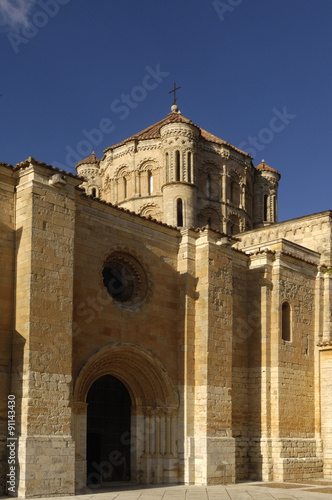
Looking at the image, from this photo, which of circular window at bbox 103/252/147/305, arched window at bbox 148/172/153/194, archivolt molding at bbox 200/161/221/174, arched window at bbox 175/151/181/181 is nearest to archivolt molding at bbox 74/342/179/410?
circular window at bbox 103/252/147/305

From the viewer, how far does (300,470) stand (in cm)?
1997

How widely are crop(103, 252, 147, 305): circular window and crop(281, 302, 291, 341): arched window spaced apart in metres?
5.70

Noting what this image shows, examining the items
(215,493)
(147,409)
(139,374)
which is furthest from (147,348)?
(215,493)

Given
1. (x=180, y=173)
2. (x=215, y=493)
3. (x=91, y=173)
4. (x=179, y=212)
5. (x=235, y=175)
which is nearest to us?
(x=215, y=493)

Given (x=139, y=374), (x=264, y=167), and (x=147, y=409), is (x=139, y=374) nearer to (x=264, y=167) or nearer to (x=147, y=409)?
(x=147, y=409)

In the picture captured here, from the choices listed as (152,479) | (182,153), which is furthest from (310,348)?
(182,153)

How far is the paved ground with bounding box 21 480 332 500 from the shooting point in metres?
14.3

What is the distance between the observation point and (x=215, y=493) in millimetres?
15406

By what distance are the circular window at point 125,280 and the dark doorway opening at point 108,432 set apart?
2211 millimetres

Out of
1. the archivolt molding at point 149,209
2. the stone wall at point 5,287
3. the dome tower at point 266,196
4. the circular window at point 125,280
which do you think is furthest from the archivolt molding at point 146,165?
the stone wall at point 5,287

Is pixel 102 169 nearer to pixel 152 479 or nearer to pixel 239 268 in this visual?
pixel 239 268

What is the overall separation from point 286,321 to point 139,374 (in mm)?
6024

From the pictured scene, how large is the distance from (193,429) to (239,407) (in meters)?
2.57

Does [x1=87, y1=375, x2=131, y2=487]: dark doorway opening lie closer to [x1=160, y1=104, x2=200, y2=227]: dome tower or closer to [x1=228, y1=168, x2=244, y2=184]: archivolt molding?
[x1=160, y1=104, x2=200, y2=227]: dome tower
